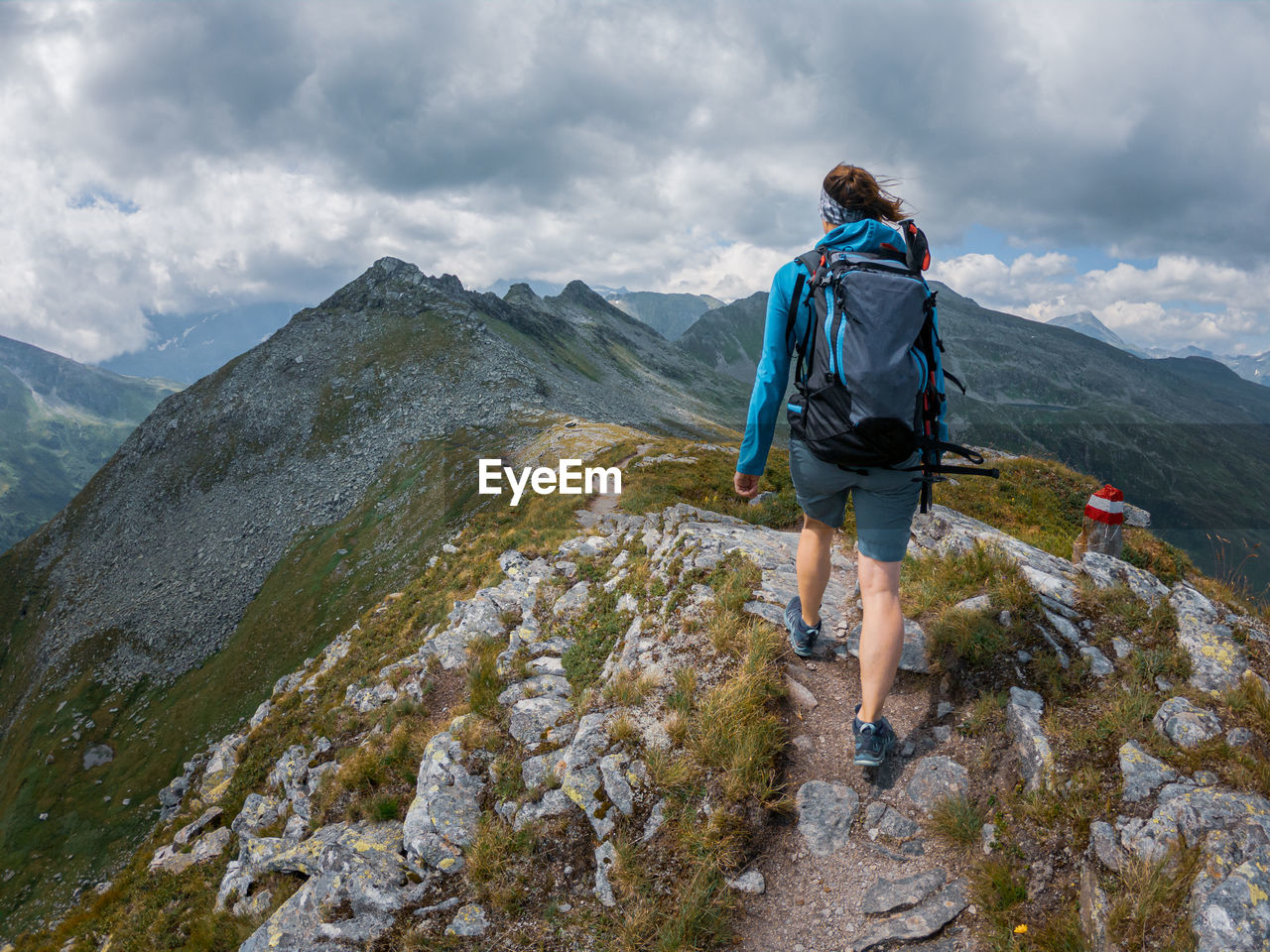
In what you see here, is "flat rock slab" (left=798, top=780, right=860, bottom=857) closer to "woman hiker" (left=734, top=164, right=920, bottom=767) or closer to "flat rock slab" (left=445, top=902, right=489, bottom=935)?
"woman hiker" (left=734, top=164, right=920, bottom=767)

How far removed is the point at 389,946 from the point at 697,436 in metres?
85.5

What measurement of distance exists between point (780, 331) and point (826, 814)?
475 cm

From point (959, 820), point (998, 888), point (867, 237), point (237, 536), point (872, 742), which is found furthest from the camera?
point (237, 536)

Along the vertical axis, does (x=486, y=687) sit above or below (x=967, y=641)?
below

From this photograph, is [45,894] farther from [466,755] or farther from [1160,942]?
[1160,942]

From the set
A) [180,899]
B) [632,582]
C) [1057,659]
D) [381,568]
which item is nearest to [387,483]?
[381,568]

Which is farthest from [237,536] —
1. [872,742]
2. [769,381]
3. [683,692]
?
[872,742]

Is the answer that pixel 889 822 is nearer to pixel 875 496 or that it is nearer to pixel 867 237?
Result: pixel 875 496

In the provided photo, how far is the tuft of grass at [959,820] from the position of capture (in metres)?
4.83

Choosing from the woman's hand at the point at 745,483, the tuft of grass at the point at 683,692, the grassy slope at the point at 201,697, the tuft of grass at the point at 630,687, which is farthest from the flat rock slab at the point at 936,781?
the grassy slope at the point at 201,697

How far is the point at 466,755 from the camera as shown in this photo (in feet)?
24.8

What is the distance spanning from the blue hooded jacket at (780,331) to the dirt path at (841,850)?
3.08 metres

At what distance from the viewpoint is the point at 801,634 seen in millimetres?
7113

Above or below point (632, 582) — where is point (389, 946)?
below
